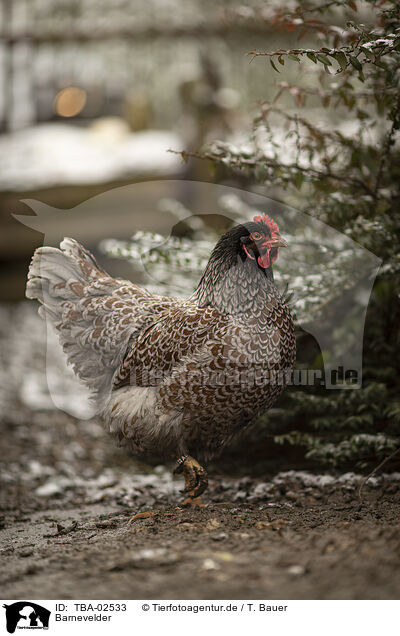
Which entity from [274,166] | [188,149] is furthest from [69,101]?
[274,166]

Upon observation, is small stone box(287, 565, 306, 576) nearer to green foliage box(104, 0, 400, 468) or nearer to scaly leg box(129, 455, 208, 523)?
scaly leg box(129, 455, 208, 523)

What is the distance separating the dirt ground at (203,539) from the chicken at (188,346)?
0.96 ft

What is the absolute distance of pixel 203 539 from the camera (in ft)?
5.83

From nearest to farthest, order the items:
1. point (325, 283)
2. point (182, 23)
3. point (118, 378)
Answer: point (118, 378) → point (325, 283) → point (182, 23)

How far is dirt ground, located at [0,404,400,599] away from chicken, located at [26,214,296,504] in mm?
293

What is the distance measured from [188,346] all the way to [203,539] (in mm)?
628

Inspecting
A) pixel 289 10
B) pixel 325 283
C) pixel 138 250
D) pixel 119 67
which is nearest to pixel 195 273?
pixel 138 250

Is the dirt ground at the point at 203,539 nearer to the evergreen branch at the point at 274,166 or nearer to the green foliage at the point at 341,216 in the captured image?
the green foliage at the point at 341,216

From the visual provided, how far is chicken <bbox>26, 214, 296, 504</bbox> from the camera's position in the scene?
1.96m

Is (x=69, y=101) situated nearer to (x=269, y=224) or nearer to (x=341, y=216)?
(x=341, y=216)

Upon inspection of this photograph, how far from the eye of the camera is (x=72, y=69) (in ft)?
22.6

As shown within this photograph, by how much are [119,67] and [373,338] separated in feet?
18.5

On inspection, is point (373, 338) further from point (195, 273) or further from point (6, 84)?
point (6, 84)
